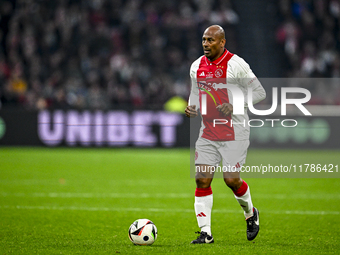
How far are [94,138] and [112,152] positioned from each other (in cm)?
81

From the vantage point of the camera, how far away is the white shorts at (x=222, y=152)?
529 cm

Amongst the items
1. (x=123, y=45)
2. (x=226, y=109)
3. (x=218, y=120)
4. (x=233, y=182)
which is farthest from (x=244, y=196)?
(x=123, y=45)

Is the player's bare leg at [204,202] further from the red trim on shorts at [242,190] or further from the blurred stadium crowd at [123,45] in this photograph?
the blurred stadium crowd at [123,45]

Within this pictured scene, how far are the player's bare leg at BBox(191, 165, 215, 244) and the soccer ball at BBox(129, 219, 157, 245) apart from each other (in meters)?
0.44

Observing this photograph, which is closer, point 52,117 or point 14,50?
point 52,117

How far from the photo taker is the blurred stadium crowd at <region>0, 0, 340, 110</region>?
18766mm

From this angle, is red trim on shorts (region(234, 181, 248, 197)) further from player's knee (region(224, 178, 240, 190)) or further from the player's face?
the player's face

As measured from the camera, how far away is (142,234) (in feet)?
17.1

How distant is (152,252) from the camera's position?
4.90m

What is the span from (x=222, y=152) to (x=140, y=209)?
105 inches

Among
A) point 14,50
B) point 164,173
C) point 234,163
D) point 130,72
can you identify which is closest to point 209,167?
point 234,163

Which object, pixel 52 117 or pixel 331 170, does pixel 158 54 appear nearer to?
pixel 52 117

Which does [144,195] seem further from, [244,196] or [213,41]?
[213,41]

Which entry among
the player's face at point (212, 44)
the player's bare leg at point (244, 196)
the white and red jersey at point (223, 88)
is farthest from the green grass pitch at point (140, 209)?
the player's face at point (212, 44)
